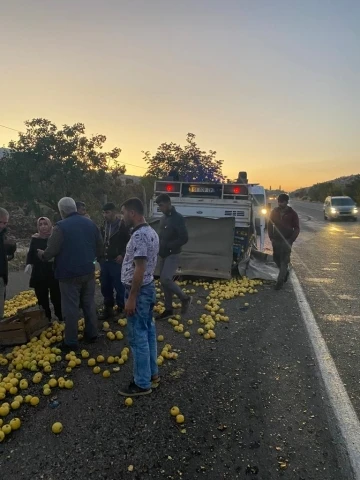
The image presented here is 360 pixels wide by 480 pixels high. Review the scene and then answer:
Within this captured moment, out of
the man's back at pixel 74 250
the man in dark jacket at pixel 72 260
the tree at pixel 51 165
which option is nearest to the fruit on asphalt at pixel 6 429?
the man in dark jacket at pixel 72 260

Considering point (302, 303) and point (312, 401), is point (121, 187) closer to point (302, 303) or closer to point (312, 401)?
point (302, 303)

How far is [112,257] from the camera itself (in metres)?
7.01

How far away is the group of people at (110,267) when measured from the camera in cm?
424

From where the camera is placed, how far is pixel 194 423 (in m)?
3.77

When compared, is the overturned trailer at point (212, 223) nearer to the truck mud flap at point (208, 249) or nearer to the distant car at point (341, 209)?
the truck mud flap at point (208, 249)

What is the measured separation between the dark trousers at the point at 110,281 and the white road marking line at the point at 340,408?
3.34 metres

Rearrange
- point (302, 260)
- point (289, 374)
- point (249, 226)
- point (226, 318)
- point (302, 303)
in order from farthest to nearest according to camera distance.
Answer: point (302, 260) < point (249, 226) < point (302, 303) < point (226, 318) < point (289, 374)

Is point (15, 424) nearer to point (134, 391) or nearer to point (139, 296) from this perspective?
point (134, 391)

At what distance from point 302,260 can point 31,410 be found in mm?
11089

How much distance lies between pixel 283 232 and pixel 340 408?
585 cm

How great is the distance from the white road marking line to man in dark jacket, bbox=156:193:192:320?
92.9 inches

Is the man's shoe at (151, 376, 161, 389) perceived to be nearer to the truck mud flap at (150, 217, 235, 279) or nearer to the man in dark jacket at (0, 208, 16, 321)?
the man in dark jacket at (0, 208, 16, 321)

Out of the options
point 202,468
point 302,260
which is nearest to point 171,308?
point 202,468

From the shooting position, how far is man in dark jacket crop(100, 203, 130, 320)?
276 inches
